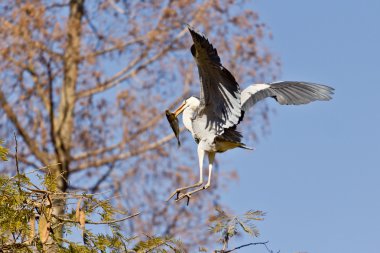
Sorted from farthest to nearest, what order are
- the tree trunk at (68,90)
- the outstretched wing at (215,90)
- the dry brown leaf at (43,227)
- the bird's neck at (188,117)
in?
the tree trunk at (68,90) → the bird's neck at (188,117) → the outstretched wing at (215,90) → the dry brown leaf at (43,227)

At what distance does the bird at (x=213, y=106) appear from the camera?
14.1 ft

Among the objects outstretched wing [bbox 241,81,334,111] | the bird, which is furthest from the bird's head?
outstretched wing [bbox 241,81,334,111]

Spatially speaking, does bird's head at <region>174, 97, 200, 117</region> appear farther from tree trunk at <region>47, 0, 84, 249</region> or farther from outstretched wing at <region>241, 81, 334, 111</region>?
tree trunk at <region>47, 0, 84, 249</region>

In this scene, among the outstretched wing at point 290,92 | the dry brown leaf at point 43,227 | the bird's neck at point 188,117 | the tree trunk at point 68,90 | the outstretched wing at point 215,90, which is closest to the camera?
the dry brown leaf at point 43,227

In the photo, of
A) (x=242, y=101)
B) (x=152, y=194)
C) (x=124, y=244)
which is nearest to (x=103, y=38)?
(x=152, y=194)

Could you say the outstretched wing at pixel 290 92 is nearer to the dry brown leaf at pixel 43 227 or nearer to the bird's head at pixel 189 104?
the bird's head at pixel 189 104

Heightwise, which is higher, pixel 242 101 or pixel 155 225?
pixel 155 225

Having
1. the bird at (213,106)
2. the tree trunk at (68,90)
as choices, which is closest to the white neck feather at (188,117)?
the bird at (213,106)

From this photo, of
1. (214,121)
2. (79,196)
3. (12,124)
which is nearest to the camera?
(79,196)

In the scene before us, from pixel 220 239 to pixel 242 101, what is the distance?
113 cm

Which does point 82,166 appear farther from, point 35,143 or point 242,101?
point 242,101

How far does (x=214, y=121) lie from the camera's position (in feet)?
15.1

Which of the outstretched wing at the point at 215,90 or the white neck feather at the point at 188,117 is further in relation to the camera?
the white neck feather at the point at 188,117

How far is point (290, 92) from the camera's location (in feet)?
16.7
